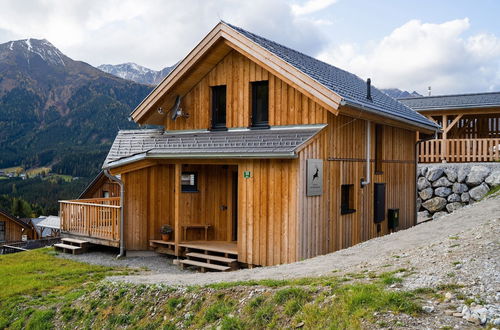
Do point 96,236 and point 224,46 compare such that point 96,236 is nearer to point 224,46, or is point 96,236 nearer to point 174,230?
point 174,230

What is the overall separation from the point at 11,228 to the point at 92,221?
35350mm

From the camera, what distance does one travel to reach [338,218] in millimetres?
12164

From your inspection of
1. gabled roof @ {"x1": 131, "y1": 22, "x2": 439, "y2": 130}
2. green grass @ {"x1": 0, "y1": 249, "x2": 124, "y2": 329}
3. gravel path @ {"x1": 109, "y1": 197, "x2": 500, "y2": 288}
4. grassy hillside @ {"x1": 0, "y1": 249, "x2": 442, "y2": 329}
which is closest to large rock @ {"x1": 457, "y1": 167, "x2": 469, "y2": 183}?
gabled roof @ {"x1": 131, "y1": 22, "x2": 439, "y2": 130}

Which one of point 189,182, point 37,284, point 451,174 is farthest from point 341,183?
point 451,174

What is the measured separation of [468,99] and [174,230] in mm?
16737

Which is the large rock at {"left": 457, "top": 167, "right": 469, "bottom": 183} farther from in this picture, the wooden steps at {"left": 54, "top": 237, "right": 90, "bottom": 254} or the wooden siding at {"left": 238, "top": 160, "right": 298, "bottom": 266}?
the wooden steps at {"left": 54, "top": 237, "right": 90, "bottom": 254}

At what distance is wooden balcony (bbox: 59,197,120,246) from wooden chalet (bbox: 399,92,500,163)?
13.6 metres

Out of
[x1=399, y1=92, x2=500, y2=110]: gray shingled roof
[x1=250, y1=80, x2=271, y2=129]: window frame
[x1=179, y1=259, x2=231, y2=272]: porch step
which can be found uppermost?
[x1=399, y1=92, x2=500, y2=110]: gray shingled roof

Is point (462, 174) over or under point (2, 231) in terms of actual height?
over

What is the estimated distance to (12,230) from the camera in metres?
44.2

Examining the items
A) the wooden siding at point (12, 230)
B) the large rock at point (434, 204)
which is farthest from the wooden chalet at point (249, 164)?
the wooden siding at point (12, 230)

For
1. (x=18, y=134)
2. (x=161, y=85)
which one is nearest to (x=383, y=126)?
(x=161, y=85)

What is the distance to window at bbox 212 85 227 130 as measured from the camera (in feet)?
45.3

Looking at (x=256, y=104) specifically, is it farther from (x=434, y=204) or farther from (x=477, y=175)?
(x=477, y=175)
